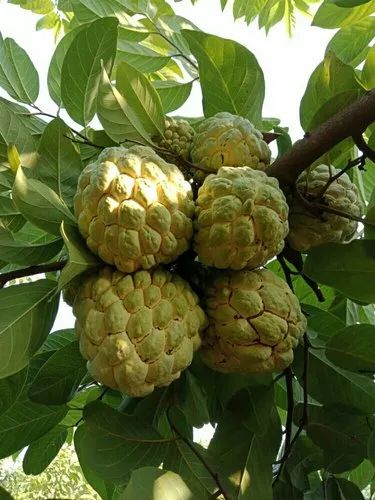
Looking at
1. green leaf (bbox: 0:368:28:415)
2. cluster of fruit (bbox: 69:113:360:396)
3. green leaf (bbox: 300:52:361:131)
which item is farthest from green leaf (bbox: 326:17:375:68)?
green leaf (bbox: 0:368:28:415)

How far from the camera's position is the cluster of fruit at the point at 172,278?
1.03 metres

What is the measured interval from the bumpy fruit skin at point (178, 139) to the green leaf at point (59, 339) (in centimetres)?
51

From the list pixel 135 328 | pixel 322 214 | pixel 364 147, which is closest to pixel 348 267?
pixel 322 214

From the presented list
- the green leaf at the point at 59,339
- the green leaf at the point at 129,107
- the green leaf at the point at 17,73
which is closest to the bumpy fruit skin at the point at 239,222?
the green leaf at the point at 129,107

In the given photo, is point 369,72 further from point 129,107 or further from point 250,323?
point 250,323

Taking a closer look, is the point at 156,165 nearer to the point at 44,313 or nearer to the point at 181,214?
the point at 181,214

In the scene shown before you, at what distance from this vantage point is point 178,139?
141 cm

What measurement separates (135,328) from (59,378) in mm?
432

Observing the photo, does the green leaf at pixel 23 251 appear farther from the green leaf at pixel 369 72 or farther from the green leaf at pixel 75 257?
the green leaf at pixel 369 72

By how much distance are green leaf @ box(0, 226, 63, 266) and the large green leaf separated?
23cm

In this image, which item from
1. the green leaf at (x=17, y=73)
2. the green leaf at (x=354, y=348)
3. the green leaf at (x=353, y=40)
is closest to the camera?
the green leaf at (x=354, y=348)

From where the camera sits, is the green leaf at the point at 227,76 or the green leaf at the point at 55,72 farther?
the green leaf at the point at 55,72

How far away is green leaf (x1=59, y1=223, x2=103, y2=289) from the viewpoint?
980 mm

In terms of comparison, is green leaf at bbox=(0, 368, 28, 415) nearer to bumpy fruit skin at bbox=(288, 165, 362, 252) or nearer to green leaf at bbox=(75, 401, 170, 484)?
green leaf at bbox=(75, 401, 170, 484)
